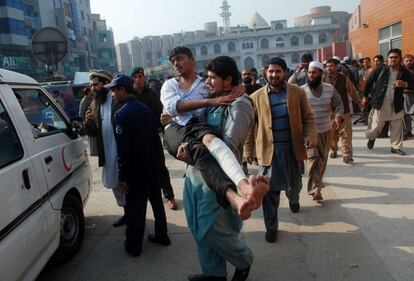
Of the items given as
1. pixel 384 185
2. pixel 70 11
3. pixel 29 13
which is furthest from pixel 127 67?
pixel 384 185

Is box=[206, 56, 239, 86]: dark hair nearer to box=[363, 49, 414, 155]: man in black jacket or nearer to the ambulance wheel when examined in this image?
the ambulance wheel

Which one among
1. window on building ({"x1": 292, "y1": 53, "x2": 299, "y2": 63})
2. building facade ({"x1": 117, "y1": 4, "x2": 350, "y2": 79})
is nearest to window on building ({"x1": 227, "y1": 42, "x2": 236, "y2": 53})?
building facade ({"x1": 117, "y1": 4, "x2": 350, "y2": 79})

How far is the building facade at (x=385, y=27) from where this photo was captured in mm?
11477

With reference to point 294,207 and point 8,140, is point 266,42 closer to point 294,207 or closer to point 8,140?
point 294,207

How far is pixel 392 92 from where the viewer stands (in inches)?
248

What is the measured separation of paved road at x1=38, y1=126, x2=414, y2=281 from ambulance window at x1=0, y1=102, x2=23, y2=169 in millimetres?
1235

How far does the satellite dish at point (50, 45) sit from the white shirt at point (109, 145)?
6.02m

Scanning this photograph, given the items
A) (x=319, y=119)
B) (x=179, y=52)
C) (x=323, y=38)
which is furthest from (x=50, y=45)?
(x=323, y=38)

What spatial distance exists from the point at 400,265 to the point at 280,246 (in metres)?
1.00

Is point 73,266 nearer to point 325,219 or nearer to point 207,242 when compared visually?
point 207,242

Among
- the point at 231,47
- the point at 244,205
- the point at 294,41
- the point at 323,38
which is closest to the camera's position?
the point at 244,205

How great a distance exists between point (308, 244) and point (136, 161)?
1.77 meters

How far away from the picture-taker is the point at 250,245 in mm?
3562

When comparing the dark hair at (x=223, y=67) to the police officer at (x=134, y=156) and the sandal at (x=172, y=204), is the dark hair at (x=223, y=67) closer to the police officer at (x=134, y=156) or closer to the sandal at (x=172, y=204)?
the police officer at (x=134, y=156)
